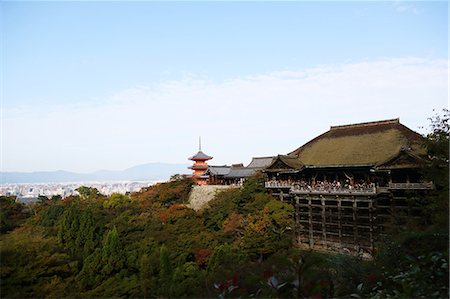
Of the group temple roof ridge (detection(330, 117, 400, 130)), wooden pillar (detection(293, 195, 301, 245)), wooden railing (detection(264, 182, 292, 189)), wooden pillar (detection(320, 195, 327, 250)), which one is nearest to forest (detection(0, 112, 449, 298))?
wooden pillar (detection(293, 195, 301, 245))

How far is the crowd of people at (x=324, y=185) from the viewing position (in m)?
21.5

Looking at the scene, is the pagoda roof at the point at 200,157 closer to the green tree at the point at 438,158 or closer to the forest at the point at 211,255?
the forest at the point at 211,255

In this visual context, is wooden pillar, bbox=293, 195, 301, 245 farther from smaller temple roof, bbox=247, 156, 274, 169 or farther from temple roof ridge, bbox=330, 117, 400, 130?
smaller temple roof, bbox=247, 156, 274, 169

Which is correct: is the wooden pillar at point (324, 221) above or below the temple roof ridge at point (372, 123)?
below

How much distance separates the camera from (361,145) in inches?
944

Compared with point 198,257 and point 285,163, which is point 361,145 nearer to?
point 285,163

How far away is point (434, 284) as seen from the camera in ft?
24.5

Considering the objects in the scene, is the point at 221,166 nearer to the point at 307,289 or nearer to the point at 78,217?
the point at 78,217

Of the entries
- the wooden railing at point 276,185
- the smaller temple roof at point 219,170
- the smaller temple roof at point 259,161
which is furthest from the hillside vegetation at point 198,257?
the smaller temple roof at point 259,161

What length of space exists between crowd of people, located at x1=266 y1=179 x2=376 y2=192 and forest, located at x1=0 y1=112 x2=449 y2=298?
1.42m

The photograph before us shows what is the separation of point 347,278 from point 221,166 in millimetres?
32536

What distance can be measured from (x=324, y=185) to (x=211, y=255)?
8914mm

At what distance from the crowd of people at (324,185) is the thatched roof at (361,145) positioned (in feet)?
4.25

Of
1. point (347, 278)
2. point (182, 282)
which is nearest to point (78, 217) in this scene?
point (182, 282)
